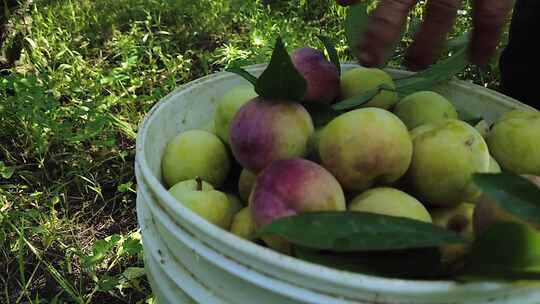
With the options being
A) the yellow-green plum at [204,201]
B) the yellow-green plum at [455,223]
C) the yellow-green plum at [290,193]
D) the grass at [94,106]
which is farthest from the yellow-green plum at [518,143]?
the grass at [94,106]

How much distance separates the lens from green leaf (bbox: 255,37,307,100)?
32.9 inches

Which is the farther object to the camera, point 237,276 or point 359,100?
point 359,100

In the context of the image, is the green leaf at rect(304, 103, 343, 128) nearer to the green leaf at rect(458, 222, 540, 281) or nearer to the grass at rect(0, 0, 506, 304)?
the green leaf at rect(458, 222, 540, 281)

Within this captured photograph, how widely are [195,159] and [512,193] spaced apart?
Result: 1.81ft

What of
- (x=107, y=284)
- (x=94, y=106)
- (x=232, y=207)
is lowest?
(x=107, y=284)

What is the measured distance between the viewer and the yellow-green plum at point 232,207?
36.4 inches

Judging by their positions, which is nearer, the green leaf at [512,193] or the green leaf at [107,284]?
the green leaf at [512,193]

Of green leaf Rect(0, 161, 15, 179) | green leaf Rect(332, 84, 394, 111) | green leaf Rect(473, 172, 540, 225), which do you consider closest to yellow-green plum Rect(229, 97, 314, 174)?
green leaf Rect(332, 84, 394, 111)

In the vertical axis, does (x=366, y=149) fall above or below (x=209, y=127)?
above

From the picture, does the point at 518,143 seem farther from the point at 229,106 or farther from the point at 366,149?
the point at 229,106

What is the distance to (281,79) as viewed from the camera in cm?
88

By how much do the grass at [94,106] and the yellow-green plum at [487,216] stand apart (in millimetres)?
943

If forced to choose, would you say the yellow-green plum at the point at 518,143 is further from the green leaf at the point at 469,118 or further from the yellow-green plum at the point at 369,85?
the yellow-green plum at the point at 369,85

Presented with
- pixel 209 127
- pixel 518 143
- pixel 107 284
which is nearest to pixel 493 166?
pixel 518 143
